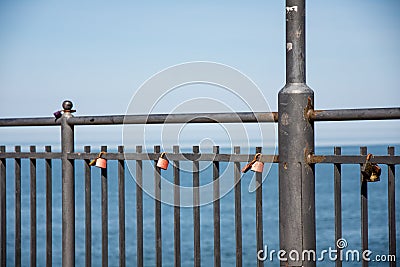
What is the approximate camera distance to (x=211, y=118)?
3.72m

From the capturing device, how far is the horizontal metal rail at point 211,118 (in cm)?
323

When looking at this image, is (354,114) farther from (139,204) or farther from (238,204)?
(139,204)

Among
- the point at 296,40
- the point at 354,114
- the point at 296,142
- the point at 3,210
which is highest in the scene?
the point at 296,40

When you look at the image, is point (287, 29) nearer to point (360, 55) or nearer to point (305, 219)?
point (305, 219)

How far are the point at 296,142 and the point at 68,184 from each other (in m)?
1.62

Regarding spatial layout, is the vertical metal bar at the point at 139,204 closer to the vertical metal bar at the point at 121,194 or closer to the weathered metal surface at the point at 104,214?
the vertical metal bar at the point at 121,194

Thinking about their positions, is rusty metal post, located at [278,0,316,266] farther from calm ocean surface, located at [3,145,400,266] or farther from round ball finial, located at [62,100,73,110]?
calm ocean surface, located at [3,145,400,266]

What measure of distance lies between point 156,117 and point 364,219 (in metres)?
1.19

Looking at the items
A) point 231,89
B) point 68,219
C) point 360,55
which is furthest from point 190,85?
point 360,55

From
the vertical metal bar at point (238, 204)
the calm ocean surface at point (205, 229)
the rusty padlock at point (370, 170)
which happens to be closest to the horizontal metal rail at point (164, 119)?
the vertical metal bar at point (238, 204)

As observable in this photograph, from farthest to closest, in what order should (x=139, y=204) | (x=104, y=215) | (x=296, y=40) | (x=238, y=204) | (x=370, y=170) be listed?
(x=104, y=215) < (x=139, y=204) < (x=238, y=204) < (x=296, y=40) < (x=370, y=170)

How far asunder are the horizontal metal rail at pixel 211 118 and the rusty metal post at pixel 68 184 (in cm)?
6

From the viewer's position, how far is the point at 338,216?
3418 mm

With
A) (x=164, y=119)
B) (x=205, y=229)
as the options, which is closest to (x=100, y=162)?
(x=164, y=119)
